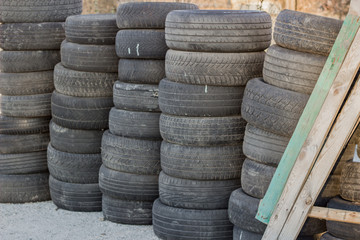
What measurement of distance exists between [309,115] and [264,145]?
69cm

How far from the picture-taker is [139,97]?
241 inches

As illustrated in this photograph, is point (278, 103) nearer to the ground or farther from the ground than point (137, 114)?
farther from the ground

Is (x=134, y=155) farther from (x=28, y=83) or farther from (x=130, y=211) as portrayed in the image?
(x=28, y=83)

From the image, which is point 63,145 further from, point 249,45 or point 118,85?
point 249,45

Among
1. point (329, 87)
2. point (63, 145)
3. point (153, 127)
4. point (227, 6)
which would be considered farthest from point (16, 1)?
point (227, 6)

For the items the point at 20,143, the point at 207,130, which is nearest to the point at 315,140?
the point at 207,130

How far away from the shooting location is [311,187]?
451cm

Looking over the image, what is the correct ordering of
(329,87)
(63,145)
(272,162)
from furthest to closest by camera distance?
(63,145) → (272,162) → (329,87)

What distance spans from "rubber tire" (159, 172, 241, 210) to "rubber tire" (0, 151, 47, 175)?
2132mm

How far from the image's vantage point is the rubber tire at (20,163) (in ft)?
23.7

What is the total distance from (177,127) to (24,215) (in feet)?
7.29

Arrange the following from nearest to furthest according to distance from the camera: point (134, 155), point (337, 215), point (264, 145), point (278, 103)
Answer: point (337, 215)
point (278, 103)
point (264, 145)
point (134, 155)

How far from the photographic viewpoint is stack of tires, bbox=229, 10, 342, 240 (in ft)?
15.4

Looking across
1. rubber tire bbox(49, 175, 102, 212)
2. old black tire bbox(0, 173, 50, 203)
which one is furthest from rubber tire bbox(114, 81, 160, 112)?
old black tire bbox(0, 173, 50, 203)
